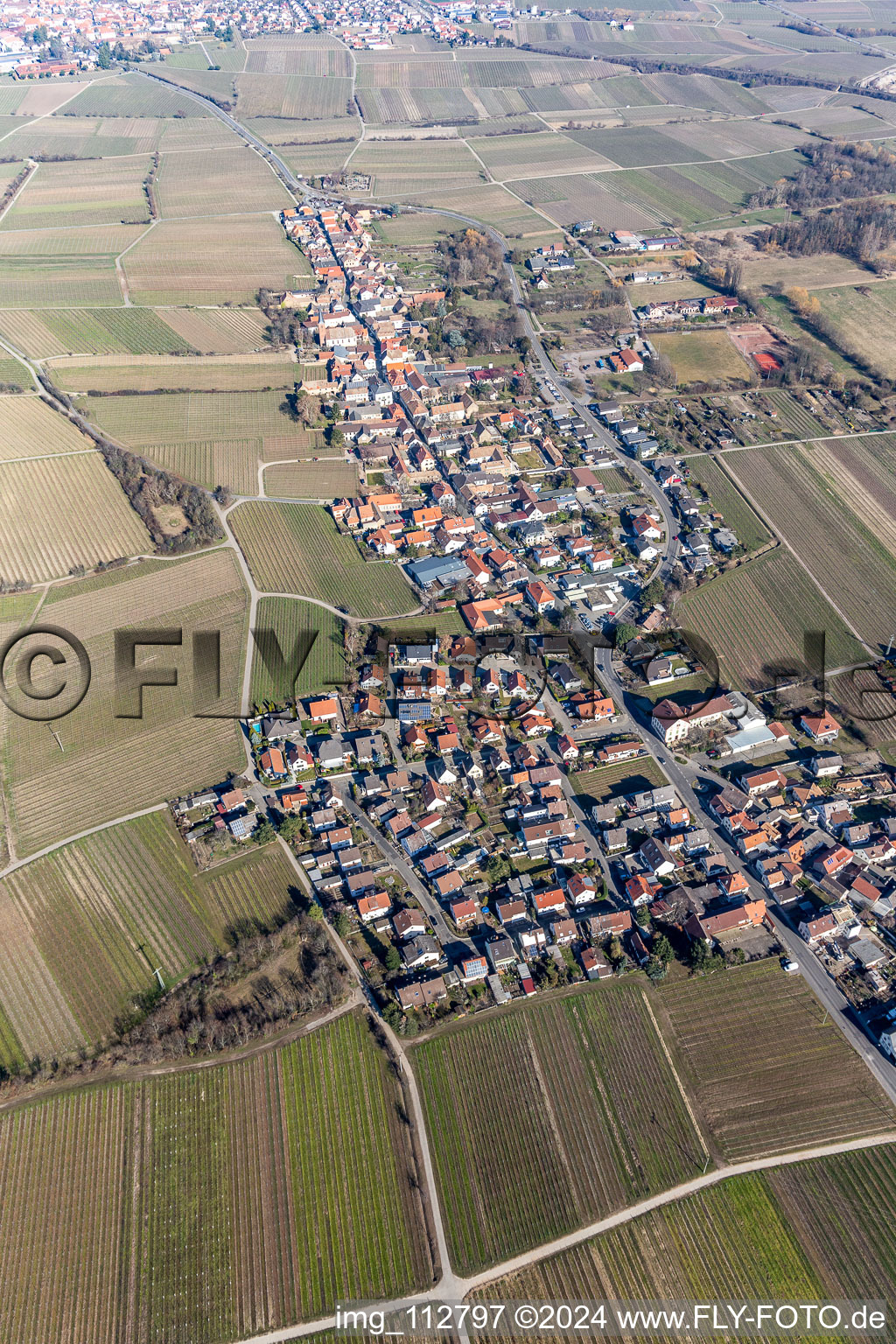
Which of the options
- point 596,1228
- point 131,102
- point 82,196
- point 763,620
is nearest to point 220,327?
point 82,196

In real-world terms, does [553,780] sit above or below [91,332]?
below

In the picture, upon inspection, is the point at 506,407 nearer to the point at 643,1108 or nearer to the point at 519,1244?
the point at 643,1108

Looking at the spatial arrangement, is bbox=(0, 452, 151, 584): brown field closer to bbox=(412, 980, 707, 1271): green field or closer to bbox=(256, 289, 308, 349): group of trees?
bbox=(256, 289, 308, 349): group of trees

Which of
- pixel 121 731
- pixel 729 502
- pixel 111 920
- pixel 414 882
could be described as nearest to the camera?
pixel 111 920

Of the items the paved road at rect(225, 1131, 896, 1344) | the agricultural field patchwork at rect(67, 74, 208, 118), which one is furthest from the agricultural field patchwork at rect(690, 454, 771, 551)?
the agricultural field patchwork at rect(67, 74, 208, 118)

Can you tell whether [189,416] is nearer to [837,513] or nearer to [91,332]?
[91,332]

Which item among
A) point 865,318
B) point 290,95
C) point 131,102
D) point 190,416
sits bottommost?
point 190,416
